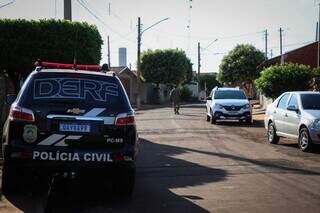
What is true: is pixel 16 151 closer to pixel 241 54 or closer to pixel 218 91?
pixel 218 91

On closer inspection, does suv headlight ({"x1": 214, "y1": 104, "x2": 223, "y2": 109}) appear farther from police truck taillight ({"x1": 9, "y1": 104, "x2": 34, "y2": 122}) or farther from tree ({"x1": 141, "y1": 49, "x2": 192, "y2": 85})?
tree ({"x1": 141, "y1": 49, "x2": 192, "y2": 85})

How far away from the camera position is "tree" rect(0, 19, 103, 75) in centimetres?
2288

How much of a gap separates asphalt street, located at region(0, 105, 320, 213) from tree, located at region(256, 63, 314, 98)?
14.0m

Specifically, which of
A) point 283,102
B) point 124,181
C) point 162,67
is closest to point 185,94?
point 162,67

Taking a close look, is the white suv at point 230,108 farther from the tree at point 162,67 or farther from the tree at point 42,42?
the tree at point 162,67

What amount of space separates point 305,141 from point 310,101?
1269 mm

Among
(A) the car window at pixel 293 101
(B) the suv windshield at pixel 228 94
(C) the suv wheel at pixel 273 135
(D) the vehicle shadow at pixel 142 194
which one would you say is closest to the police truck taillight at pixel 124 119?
(D) the vehicle shadow at pixel 142 194

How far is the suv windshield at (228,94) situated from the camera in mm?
27094

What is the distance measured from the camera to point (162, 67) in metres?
68.2

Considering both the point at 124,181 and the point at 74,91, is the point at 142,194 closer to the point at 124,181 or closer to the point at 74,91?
the point at 124,181

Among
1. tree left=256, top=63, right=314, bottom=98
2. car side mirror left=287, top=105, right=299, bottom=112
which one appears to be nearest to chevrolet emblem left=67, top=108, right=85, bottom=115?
car side mirror left=287, top=105, right=299, bottom=112

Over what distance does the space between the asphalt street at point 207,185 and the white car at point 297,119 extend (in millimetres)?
407

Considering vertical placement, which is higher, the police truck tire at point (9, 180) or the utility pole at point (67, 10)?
the utility pole at point (67, 10)

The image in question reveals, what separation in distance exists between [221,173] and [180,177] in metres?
0.92
